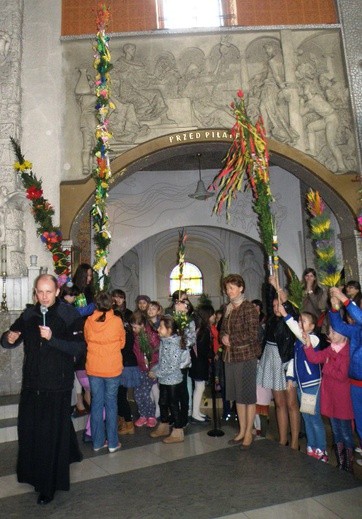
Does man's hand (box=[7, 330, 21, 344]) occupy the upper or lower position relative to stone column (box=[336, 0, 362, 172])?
lower

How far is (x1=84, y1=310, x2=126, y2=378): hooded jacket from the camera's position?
14.3ft

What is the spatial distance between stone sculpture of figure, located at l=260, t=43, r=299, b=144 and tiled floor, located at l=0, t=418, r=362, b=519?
5849 millimetres

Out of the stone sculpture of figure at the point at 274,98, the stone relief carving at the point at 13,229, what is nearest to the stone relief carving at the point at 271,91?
the stone sculpture of figure at the point at 274,98

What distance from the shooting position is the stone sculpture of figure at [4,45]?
8.18 metres

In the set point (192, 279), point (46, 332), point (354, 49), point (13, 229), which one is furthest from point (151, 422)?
point (192, 279)

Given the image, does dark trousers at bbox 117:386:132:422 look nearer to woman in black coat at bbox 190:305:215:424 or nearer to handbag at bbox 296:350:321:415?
woman in black coat at bbox 190:305:215:424

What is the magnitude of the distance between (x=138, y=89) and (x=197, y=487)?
718 cm

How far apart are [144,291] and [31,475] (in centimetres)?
1153

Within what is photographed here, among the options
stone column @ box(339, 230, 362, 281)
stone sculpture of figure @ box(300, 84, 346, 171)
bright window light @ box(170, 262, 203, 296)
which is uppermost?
stone sculpture of figure @ box(300, 84, 346, 171)

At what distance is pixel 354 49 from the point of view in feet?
27.7

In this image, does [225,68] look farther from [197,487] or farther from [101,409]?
[197,487]

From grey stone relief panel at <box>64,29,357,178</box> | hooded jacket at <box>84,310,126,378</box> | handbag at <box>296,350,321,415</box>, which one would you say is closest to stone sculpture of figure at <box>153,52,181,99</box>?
grey stone relief panel at <box>64,29,357,178</box>

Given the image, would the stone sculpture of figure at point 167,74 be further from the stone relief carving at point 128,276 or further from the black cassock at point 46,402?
the stone relief carving at point 128,276

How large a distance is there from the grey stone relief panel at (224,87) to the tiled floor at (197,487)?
569 cm
